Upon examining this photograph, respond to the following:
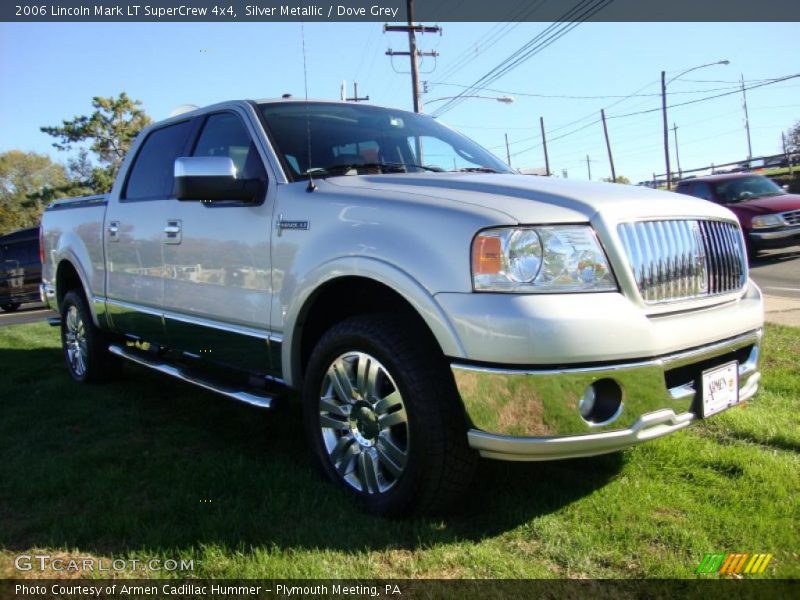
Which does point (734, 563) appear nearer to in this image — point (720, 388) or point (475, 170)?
point (720, 388)

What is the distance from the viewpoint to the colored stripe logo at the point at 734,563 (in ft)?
7.64

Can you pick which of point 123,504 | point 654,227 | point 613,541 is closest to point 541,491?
point 613,541

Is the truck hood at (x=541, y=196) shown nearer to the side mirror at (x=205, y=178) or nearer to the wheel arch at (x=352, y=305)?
the wheel arch at (x=352, y=305)

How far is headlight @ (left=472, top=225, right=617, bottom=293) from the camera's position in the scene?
2.41 m

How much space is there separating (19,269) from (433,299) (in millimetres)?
17746

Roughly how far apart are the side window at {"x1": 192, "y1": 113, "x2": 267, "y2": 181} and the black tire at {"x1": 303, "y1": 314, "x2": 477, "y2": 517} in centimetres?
114

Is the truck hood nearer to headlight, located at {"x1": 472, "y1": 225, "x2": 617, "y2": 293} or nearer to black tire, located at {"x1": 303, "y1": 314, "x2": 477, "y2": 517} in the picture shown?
headlight, located at {"x1": 472, "y1": 225, "x2": 617, "y2": 293}

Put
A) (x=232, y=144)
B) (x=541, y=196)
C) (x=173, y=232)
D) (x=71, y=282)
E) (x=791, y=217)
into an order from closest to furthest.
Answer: (x=541, y=196) → (x=232, y=144) → (x=173, y=232) → (x=71, y=282) → (x=791, y=217)

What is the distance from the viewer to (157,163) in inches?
181

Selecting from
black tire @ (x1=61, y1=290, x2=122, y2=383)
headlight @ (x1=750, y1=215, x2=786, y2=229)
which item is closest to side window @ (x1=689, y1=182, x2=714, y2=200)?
headlight @ (x1=750, y1=215, x2=786, y2=229)

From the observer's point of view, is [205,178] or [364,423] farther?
[205,178]

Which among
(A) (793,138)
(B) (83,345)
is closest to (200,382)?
(B) (83,345)

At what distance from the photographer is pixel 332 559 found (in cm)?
248

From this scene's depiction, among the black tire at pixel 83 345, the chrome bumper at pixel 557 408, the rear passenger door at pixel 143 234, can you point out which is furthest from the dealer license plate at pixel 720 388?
the black tire at pixel 83 345
